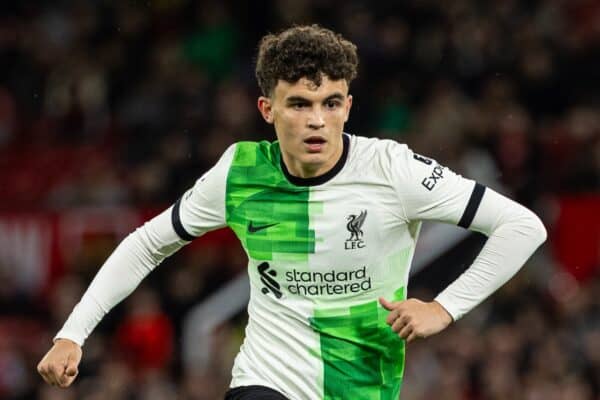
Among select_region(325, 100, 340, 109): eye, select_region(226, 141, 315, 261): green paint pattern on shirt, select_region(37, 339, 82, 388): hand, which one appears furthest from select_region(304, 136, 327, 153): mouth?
select_region(37, 339, 82, 388): hand

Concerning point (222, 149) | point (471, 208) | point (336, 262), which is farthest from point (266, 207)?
point (222, 149)

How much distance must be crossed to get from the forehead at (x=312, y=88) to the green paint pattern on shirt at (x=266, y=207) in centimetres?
39

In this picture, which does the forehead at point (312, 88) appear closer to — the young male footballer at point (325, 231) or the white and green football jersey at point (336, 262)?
the young male footballer at point (325, 231)

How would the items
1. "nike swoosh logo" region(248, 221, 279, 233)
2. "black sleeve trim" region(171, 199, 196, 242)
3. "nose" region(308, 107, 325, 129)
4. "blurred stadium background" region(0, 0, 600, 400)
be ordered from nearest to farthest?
"nose" region(308, 107, 325, 129)
"nike swoosh logo" region(248, 221, 279, 233)
"black sleeve trim" region(171, 199, 196, 242)
"blurred stadium background" region(0, 0, 600, 400)

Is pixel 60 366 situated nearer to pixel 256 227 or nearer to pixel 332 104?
pixel 256 227

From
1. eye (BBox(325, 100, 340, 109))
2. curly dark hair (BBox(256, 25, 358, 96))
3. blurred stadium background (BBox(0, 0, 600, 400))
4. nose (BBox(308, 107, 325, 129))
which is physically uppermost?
curly dark hair (BBox(256, 25, 358, 96))

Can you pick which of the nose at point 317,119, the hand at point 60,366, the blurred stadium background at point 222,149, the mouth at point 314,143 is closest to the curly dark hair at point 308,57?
the nose at point 317,119

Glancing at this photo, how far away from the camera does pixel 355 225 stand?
6.41 meters

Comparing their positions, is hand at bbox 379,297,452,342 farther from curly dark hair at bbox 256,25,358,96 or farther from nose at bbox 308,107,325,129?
curly dark hair at bbox 256,25,358,96

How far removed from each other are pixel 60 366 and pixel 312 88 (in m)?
1.60

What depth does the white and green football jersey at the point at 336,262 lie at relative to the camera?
6379mm

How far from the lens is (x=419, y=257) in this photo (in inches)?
533

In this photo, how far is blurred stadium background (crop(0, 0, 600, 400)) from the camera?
12664mm

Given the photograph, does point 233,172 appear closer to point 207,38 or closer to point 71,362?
point 71,362
